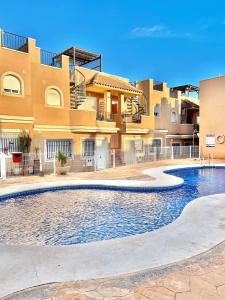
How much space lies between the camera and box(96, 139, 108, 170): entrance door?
20194 mm

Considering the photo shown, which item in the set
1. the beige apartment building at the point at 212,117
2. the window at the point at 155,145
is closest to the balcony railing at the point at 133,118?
the window at the point at 155,145

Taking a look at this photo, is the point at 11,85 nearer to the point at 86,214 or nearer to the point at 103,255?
the point at 86,214

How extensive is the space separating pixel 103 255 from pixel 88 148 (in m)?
15.4

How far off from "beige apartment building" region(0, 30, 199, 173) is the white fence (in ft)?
0.43

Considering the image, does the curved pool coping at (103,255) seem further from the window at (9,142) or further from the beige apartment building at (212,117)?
the beige apartment building at (212,117)

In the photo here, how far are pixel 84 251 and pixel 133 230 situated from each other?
2410mm

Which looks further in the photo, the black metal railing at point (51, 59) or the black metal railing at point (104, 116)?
the black metal railing at point (104, 116)

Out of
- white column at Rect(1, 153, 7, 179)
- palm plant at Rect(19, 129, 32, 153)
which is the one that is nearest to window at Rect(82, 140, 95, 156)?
palm plant at Rect(19, 129, 32, 153)

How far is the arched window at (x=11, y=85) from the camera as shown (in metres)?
→ 15.6

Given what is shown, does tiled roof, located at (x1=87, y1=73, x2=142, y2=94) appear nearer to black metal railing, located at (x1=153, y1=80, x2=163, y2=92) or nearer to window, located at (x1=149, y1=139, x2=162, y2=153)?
window, located at (x1=149, y1=139, x2=162, y2=153)

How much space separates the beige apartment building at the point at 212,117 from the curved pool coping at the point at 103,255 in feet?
68.9

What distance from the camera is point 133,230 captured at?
7.32 metres

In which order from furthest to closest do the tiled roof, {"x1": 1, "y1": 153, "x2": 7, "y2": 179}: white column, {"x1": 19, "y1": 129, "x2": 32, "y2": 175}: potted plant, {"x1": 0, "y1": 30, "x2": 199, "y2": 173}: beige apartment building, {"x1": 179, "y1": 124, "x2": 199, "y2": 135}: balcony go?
1. {"x1": 179, "y1": 124, "x2": 199, "y2": 135}: balcony
2. the tiled roof
3. {"x1": 0, "y1": 30, "x2": 199, "y2": 173}: beige apartment building
4. {"x1": 19, "y1": 129, "x2": 32, "y2": 175}: potted plant
5. {"x1": 1, "y1": 153, "x2": 7, "y2": 179}: white column

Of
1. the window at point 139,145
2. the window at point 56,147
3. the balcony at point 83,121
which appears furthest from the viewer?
the window at point 139,145
